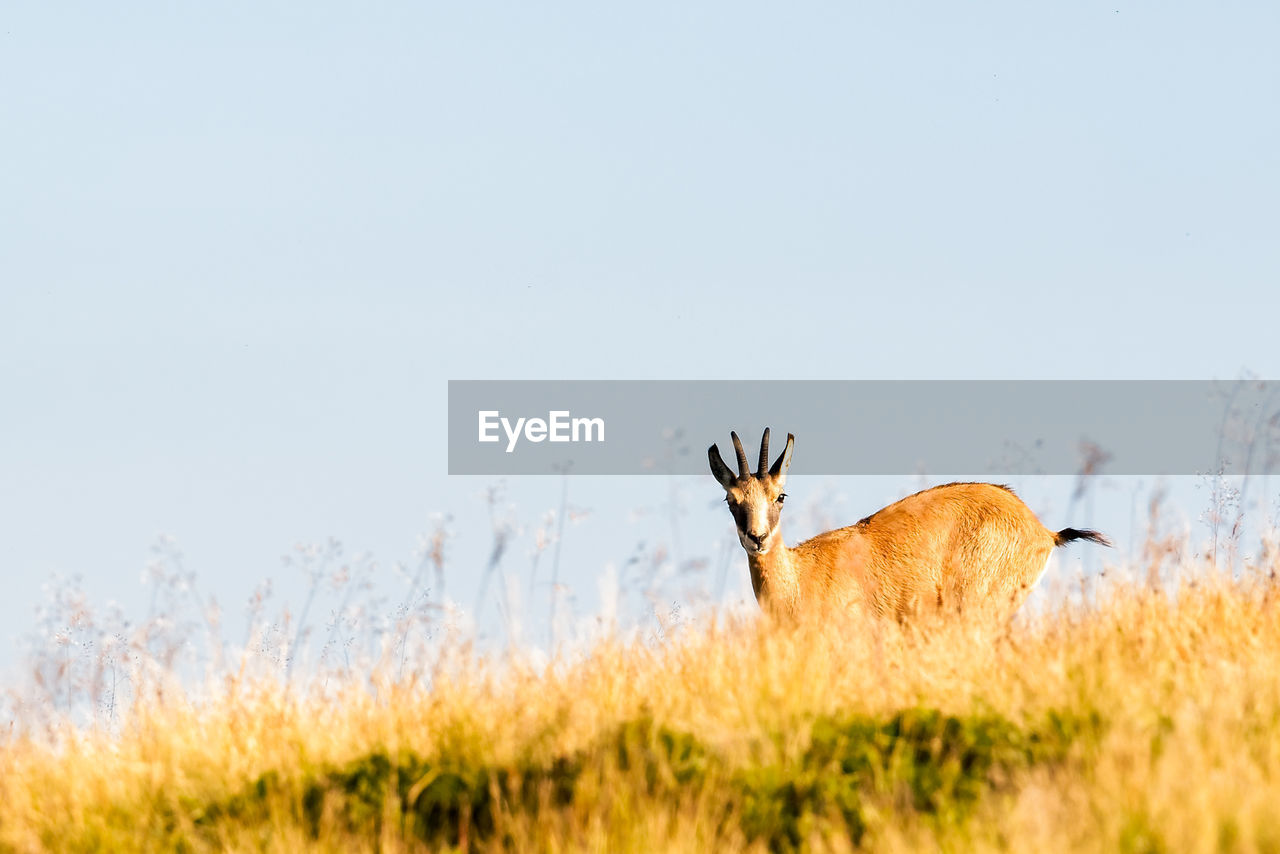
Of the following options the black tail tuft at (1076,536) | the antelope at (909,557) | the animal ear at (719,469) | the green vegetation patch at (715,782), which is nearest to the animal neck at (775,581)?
the antelope at (909,557)

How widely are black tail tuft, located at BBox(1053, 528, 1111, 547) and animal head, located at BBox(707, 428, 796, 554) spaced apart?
287 centimetres

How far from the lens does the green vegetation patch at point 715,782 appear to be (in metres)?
6.15

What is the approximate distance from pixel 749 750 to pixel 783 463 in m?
6.53

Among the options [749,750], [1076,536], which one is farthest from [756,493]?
[749,750]

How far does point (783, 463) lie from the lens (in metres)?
13.0

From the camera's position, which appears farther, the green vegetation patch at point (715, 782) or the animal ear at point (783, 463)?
the animal ear at point (783, 463)

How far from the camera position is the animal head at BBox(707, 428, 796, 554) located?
40.7ft

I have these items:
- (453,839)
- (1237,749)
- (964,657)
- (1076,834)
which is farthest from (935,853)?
(964,657)

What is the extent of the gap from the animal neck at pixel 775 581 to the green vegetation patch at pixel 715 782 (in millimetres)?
5768

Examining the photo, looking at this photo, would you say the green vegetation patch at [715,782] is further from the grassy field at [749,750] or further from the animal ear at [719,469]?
the animal ear at [719,469]

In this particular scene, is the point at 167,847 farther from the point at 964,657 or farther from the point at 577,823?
the point at 964,657

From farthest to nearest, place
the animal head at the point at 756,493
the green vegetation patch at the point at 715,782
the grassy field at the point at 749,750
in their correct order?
the animal head at the point at 756,493 < the green vegetation patch at the point at 715,782 < the grassy field at the point at 749,750

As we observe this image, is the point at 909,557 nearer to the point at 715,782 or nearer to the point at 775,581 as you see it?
the point at 775,581

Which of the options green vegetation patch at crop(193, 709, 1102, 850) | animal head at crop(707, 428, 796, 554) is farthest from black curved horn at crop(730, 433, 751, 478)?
green vegetation patch at crop(193, 709, 1102, 850)
